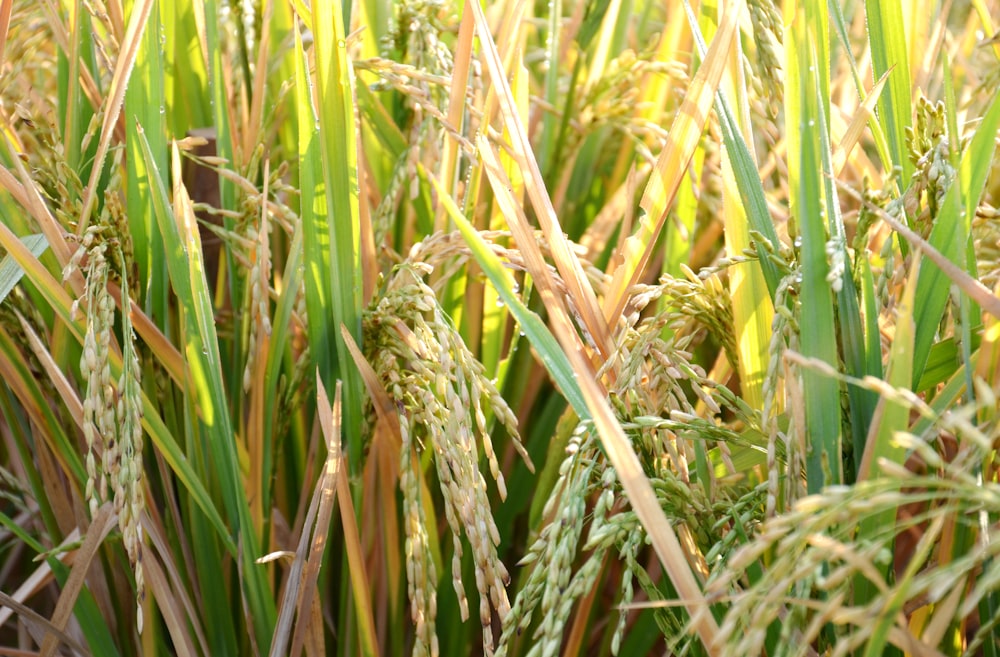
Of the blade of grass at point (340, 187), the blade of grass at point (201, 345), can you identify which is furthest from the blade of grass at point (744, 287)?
the blade of grass at point (201, 345)

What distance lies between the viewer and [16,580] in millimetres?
1283

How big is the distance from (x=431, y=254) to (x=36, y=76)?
111 cm

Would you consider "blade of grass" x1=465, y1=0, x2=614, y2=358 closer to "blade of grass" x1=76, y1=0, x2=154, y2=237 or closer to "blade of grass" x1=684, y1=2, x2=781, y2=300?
"blade of grass" x1=684, y1=2, x2=781, y2=300

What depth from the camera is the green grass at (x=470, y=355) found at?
626 mm

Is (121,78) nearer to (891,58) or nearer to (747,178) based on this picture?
(747,178)

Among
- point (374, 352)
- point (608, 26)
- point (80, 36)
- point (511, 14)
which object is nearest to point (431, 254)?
point (374, 352)

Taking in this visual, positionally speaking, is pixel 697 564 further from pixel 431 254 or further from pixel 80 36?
pixel 80 36

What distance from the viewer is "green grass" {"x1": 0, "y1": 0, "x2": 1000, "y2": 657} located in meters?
0.63

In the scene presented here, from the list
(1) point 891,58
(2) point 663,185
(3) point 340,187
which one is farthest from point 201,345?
(1) point 891,58

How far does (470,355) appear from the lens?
28.0 inches

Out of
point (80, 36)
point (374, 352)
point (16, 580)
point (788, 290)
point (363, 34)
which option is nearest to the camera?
point (788, 290)

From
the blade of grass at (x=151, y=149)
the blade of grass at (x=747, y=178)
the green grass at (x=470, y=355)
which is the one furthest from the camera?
the blade of grass at (x=151, y=149)

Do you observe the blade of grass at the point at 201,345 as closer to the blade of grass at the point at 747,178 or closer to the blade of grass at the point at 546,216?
the blade of grass at the point at 546,216

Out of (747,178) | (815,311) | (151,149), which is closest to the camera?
(815,311)
